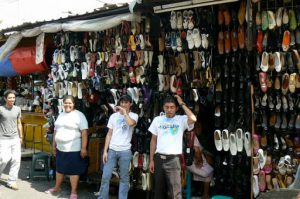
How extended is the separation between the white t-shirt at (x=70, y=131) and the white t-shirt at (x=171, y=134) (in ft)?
5.75

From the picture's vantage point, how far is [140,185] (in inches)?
273

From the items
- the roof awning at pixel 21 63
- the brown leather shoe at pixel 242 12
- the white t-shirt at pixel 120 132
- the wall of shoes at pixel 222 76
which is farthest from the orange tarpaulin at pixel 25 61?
the brown leather shoe at pixel 242 12

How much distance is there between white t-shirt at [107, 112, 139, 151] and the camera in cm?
636

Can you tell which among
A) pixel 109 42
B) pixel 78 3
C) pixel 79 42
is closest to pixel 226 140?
pixel 109 42

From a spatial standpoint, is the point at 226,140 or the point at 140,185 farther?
the point at 140,185

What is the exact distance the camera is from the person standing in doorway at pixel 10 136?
25.4 ft

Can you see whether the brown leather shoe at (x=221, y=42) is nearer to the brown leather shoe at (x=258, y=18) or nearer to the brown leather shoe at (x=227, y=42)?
the brown leather shoe at (x=227, y=42)

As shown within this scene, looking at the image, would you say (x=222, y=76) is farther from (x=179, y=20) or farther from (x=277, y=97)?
(x=179, y=20)

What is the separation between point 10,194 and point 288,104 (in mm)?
4860

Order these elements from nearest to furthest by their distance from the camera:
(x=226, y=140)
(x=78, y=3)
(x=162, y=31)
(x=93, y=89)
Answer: (x=226, y=140) → (x=162, y=31) → (x=93, y=89) → (x=78, y=3)

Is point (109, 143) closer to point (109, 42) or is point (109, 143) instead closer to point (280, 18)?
point (109, 42)

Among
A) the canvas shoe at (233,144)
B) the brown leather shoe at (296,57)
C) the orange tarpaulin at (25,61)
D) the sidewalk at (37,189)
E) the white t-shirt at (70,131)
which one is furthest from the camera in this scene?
the orange tarpaulin at (25,61)

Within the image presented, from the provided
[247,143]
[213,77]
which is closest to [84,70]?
[213,77]

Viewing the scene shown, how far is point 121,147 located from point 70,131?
1.13 m
